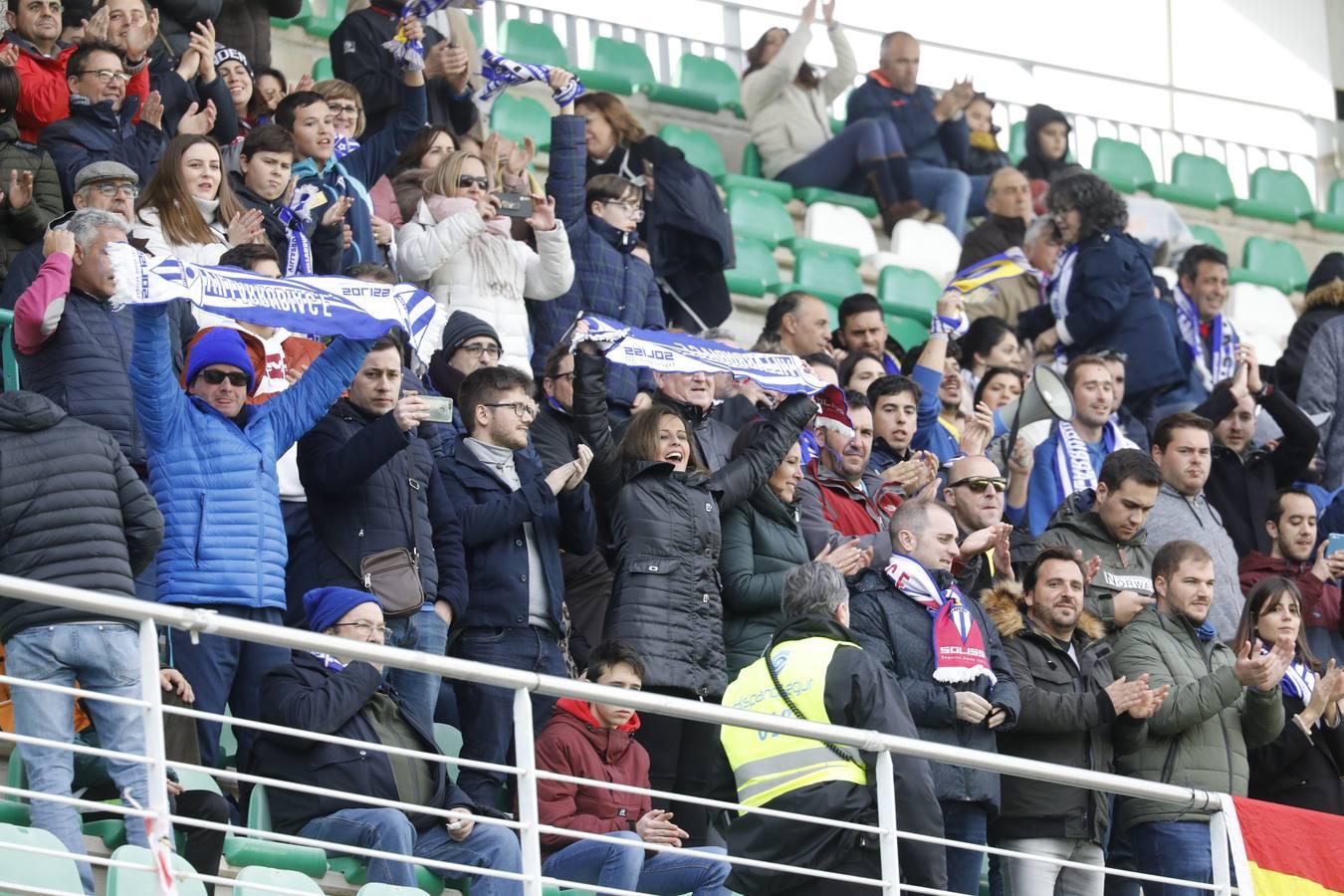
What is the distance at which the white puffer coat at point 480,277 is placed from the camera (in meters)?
9.71

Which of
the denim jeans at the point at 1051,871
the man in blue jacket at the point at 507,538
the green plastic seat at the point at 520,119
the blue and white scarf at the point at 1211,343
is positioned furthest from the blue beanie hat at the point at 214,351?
the green plastic seat at the point at 520,119

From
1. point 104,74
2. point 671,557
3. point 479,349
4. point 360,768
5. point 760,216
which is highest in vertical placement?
point 760,216

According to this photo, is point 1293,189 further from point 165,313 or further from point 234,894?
point 234,894

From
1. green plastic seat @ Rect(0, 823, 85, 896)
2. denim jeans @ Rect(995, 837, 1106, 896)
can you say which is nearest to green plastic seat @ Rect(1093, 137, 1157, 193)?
denim jeans @ Rect(995, 837, 1106, 896)

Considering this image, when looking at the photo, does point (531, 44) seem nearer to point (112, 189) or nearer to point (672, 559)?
point (112, 189)

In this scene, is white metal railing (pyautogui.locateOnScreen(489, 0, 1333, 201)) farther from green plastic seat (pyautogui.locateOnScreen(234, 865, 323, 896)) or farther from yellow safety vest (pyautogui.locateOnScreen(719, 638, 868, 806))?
green plastic seat (pyautogui.locateOnScreen(234, 865, 323, 896))

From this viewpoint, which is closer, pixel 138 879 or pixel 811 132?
pixel 138 879

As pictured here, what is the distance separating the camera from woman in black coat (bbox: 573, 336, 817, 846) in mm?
7906

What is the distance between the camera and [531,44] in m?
14.9

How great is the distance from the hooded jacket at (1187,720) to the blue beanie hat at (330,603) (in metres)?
2.59

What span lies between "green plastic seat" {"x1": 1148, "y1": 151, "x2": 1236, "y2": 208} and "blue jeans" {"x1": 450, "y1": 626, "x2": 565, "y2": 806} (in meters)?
10.0

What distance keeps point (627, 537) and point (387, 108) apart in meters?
3.72

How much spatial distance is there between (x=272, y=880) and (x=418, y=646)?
1.69m

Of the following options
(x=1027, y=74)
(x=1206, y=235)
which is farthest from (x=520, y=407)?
(x=1027, y=74)
